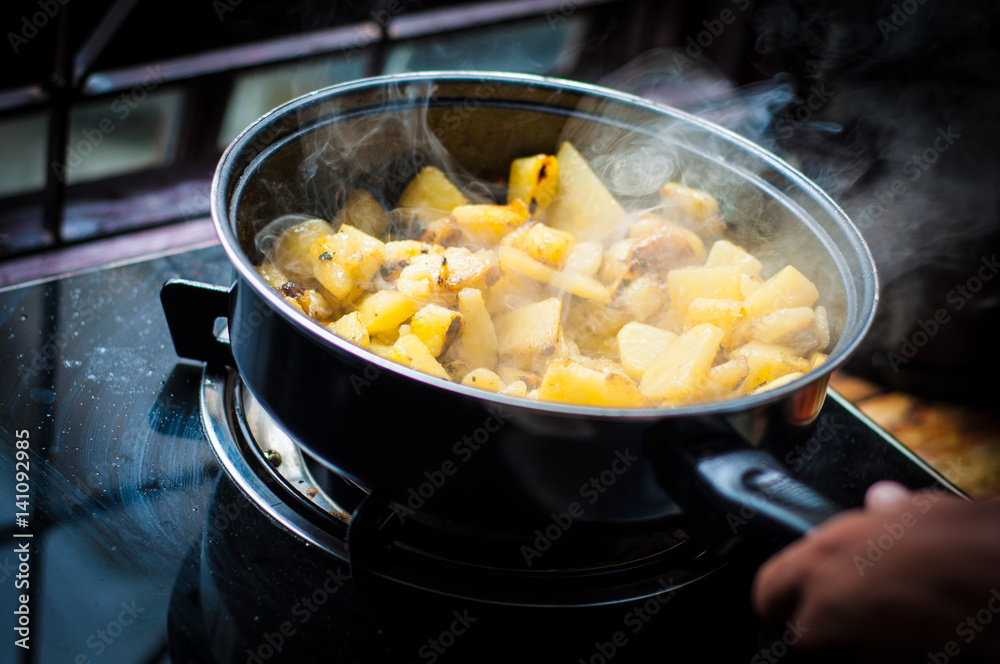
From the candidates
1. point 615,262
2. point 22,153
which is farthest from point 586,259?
point 22,153

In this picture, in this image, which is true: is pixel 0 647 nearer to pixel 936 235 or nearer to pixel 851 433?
pixel 851 433

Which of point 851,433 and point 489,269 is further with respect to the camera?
point 851,433

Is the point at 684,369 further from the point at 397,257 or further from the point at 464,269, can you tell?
the point at 397,257

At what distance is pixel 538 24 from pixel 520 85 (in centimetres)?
215

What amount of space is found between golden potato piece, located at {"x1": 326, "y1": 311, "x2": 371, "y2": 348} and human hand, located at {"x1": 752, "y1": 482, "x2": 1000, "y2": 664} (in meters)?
0.78

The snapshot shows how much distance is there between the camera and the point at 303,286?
1.42 m

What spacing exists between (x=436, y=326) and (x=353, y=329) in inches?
5.8

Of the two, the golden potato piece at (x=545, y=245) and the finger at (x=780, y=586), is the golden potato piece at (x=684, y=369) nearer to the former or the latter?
the golden potato piece at (x=545, y=245)

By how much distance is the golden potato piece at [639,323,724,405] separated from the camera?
1189mm

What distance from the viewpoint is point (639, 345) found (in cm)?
137

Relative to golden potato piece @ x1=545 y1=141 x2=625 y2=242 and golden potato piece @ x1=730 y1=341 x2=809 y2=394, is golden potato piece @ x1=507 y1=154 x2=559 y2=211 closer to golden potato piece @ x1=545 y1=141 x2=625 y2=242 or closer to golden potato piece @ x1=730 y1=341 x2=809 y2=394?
golden potato piece @ x1=545 y1=141 x2=625 y2=242

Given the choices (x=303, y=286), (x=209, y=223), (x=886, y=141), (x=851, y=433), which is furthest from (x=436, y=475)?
(x=886, y=141)

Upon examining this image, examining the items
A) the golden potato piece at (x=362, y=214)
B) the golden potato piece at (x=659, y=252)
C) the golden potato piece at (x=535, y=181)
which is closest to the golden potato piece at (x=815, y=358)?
the golden potato piece at (x=659, y=252)

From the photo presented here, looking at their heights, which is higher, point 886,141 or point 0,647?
point 886,141
